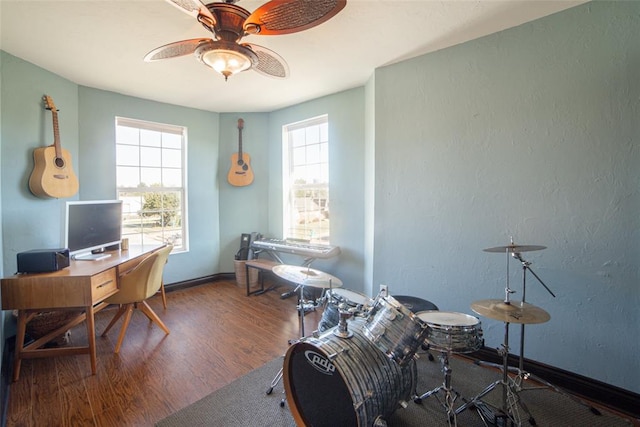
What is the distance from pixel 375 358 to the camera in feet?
4.73

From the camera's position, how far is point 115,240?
2904mm

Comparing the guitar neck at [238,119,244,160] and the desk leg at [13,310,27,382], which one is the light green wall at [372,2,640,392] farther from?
the desk leg at [13,310,27,382]

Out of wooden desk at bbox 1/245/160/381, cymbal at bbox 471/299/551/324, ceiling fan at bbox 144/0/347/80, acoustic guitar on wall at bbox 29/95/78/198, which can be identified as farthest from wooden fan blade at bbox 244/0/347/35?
acoustic guitar on wall at bbox 29/95/78/198

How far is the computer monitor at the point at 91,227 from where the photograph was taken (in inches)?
96.0

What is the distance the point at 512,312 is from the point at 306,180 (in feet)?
9.30

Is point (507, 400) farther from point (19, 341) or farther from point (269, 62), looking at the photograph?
point (19, 341)

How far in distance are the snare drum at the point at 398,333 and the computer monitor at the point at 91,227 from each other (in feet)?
8.32

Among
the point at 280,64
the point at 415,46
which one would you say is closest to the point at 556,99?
the point at 415,46

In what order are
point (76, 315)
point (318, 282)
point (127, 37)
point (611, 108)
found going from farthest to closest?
point (76, 315)
point (127, 37)
point (318, 282)
point (611, 108)

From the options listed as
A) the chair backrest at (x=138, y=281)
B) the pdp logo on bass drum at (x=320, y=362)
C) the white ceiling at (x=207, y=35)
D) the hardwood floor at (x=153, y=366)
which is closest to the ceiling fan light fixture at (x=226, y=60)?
the white ceiling at (x=207, y=35)

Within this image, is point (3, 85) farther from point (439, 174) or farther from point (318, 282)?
point (439, 174)

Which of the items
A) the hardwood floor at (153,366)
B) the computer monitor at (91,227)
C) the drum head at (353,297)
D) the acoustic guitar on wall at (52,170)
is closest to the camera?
the hardwood floor at (153,366)

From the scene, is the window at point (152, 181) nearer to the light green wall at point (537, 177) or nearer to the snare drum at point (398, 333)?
the light green wall at point (537, 177)

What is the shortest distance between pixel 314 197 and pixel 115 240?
2.25 m
